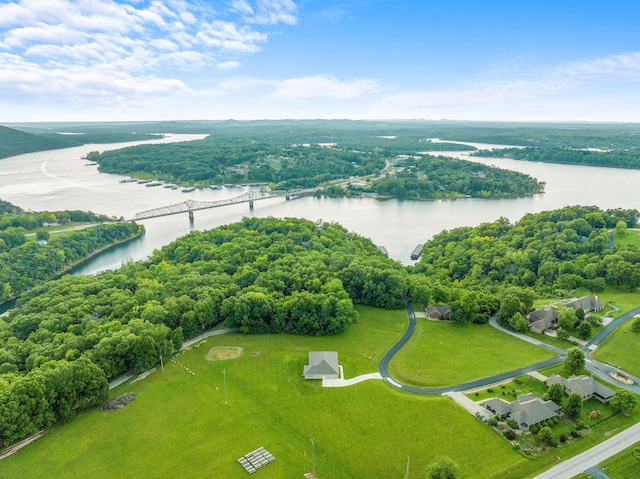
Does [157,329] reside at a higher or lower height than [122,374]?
higher

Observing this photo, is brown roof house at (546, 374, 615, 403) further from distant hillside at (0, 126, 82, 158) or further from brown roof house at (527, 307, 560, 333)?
distant hillside at (0, 126, 82, 158)

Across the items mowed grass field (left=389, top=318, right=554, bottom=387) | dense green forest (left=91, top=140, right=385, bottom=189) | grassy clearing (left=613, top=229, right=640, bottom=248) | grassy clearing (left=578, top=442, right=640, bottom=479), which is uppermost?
dense green forest (left=91, top=140, right=385, bottom=189)

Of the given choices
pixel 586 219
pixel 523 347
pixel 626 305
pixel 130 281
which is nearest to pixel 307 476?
pixel 523 347

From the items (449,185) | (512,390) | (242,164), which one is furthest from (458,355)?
(242,164)

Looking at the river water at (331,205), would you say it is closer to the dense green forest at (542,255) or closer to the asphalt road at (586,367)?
the dense green forest at (542,255)

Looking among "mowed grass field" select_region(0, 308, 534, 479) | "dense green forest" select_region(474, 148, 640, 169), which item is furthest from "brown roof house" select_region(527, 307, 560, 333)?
"dense green forest" select_region(474, 148, 640, 169)

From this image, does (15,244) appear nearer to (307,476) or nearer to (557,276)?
(307,476)
